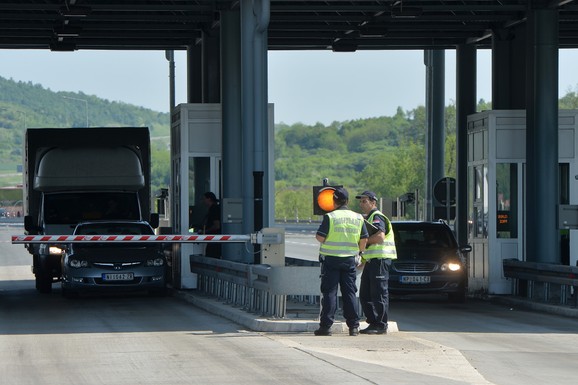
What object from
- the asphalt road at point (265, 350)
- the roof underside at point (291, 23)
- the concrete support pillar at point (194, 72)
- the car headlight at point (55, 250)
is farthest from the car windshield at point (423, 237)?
the concrete support pillar at point (194, 72)

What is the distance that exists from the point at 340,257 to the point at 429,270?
866 cm

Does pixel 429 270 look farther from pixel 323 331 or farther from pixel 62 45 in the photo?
pixel 62 45

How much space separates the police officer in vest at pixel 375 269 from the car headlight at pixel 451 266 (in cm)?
800

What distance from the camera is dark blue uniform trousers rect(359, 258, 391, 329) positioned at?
18.3 m

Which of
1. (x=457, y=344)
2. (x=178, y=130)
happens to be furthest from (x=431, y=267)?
(x=457, y=344)

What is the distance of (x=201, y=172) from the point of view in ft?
96.5

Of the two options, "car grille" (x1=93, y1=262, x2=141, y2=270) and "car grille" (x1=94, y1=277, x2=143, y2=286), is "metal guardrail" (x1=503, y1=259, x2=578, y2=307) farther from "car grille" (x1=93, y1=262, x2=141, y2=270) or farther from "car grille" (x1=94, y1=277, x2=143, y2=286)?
"car grille" (x1=93, y1=262, x2=141, y2=270)

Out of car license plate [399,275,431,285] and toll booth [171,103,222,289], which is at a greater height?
toll booth [171,103,222,289]

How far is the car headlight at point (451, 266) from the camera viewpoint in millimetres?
26562

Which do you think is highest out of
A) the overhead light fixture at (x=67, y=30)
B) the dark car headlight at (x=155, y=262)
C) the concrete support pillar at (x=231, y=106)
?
the overhead light fixture at (x=67, y=30)

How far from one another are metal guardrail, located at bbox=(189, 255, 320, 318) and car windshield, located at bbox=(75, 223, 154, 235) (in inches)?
105

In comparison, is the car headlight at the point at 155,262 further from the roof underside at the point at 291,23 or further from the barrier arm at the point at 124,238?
the roof underside at the point at 291,23

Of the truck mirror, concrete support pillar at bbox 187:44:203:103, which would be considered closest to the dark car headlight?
the truck mirror

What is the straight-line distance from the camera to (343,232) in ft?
59.1
